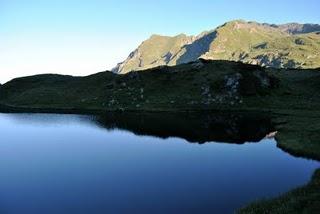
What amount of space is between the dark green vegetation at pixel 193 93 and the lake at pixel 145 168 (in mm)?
12441

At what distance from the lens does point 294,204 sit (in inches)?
1227

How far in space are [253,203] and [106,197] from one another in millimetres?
14279

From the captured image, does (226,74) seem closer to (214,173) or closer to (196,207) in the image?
(214,173)

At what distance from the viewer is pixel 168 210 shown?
3525 cm

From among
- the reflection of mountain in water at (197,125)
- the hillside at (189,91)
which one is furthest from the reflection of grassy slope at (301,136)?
the hillside at (189,91)

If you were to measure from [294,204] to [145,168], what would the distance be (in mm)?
24298

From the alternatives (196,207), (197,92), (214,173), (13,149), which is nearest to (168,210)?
(196,207)

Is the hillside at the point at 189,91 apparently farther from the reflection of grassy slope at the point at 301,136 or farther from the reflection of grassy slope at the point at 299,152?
the reflection of grassy slope at the point at 301,136

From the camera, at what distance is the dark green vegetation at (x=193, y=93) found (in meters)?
121

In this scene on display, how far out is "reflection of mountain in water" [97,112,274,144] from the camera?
80.0m

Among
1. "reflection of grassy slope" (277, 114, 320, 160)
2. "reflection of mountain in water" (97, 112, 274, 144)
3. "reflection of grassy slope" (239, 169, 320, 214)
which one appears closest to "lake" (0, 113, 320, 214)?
"reflection of mountain in water" (97, 112, 274, 144)

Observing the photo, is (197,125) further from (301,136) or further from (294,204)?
(294,204)

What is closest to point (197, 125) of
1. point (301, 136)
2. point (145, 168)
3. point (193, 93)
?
point (301, 136)

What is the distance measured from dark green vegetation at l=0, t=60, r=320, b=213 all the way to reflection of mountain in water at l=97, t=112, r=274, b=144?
2.42 meters
